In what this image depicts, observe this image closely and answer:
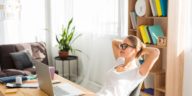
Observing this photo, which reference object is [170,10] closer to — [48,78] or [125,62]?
[125,62]

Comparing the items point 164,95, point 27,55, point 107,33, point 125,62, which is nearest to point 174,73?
point 164,95

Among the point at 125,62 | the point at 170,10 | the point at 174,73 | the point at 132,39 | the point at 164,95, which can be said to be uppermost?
the point at 170,10

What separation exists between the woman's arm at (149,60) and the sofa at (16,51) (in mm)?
2541

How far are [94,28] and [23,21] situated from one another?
55.7 inches

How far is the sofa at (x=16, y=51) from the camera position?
13.8 ft

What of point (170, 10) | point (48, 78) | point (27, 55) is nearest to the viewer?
point (48, 78)

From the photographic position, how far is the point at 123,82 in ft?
6.59

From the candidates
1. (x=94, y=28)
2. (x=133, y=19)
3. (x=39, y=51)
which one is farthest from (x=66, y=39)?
(x=133, y=19)

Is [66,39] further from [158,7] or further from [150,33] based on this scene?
[158,7]

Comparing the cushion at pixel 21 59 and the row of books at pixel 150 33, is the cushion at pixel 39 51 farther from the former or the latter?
the row of books at pixel 150 33

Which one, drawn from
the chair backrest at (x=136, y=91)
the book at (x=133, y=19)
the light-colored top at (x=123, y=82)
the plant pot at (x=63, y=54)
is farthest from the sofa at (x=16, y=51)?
the chair backrest at (x=136, y=91)

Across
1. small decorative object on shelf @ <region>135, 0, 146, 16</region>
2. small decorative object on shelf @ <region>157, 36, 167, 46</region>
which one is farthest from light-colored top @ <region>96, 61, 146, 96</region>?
small decorative object on shelf @ <region>135, 0, 146, 16</region>

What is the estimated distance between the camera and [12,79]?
2.56 meters

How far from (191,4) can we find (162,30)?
1.59 ft
